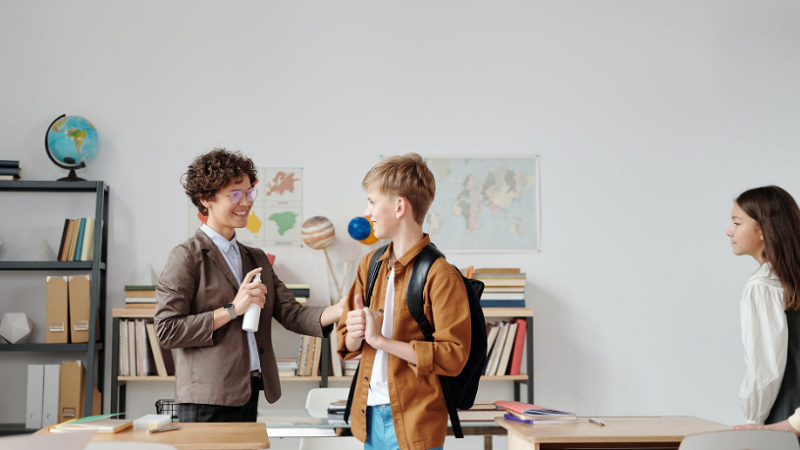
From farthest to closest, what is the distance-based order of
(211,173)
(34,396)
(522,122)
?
1. (522,122)
2. (34,396)
3. (211,173)

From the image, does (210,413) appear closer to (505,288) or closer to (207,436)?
(207,436)

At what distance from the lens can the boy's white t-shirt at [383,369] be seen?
5.44ft

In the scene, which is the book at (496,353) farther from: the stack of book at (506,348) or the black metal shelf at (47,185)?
the black metal shelf at (47,185)

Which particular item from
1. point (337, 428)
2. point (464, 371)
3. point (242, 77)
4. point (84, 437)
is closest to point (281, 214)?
point (242, 77)

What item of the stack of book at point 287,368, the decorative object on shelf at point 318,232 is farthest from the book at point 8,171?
the stack of book at point 287,368

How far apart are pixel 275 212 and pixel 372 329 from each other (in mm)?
2283

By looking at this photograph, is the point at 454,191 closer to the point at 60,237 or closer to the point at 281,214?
the point at 281,214

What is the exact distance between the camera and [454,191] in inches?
151

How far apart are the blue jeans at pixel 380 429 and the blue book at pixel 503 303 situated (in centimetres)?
192

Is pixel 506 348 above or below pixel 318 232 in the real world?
below

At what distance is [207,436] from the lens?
176 cm

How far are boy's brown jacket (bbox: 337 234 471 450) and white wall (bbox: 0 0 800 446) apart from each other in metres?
2.10

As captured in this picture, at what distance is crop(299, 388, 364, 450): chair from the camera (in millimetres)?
2832

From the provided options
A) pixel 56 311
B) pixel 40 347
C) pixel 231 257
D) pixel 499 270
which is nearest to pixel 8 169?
pixel 56 311
